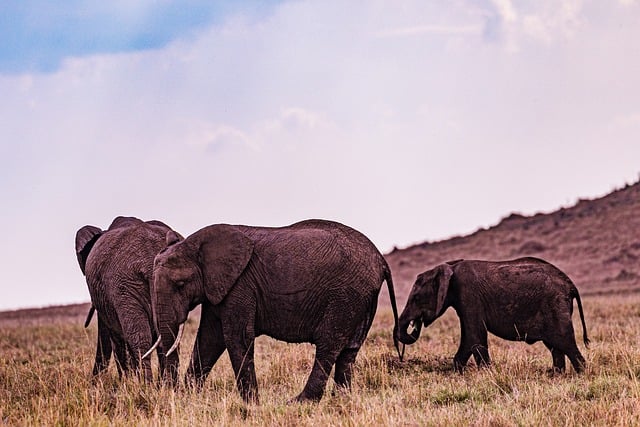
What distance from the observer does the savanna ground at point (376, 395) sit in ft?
27.2

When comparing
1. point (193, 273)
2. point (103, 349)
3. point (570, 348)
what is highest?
point (193, 273)

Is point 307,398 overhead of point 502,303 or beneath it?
beneath

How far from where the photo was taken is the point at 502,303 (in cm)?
1259

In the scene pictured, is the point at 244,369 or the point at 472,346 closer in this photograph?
the point at 244,369

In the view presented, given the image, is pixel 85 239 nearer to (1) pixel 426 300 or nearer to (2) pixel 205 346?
(2) pixel 205 346

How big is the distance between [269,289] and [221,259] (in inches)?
23.6

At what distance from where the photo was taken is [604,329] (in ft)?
58.3

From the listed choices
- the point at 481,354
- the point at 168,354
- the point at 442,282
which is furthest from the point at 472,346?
the point at 168,354

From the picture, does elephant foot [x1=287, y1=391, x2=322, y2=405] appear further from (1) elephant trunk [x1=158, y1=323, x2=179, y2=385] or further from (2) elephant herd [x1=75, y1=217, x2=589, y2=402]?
(1) elephant trunk [x1=158, y1=323, x2=179, y2=385]

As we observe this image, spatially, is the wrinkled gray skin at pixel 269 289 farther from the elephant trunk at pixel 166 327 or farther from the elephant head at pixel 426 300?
the elephant head at pixel 426 300

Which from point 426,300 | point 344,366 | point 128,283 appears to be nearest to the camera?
point 344,366

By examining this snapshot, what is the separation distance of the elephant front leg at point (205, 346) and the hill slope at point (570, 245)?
28.2m

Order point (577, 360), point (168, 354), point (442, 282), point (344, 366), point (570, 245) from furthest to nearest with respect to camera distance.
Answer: point (570, 245)
point (442, 282)
point (577, 360)
point (344, 366)
point (168, 354)

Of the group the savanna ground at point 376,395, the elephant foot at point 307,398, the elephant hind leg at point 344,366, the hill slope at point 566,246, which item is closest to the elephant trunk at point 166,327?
the savanna ground at point 376,395
